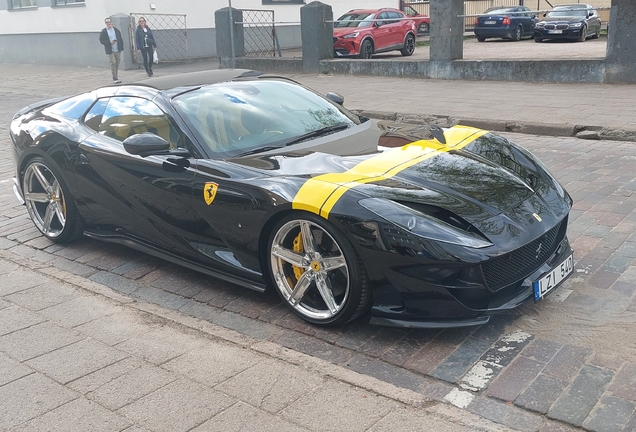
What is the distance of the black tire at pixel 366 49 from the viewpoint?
19.9m

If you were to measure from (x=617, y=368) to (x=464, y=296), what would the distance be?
2.63 ft

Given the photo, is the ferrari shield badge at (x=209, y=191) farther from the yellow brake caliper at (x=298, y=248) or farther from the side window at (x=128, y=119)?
the yellow brake caliper at (x=298, y=248)

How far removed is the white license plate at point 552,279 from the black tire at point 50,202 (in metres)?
3.71

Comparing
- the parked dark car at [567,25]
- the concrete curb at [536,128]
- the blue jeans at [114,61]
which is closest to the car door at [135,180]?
the concrete curb at [536,128]

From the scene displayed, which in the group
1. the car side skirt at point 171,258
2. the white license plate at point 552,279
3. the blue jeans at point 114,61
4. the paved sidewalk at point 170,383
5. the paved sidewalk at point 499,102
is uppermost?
the blue jeans at point 114,61

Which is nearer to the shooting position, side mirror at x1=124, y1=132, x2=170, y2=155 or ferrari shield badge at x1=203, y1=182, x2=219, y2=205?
ferrari shield badge at x1=203, y1=182, x2=219, y2=205

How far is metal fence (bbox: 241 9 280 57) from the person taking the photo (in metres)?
20.4

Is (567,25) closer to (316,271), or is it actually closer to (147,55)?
(147,55)

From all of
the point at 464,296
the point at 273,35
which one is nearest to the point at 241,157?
the point at 464,296

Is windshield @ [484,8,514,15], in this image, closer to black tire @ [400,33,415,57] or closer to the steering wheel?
black tire @ [400,33,415,57]

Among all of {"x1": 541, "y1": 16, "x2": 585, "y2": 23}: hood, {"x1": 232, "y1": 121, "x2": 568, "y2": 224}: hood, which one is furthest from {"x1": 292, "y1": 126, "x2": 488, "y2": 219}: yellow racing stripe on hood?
{"x1": 541, "y1": 16, "x2": 585, "y2": 23}: hood

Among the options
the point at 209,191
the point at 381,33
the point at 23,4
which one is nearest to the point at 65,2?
the point at 23,4

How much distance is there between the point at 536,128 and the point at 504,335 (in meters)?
6.59

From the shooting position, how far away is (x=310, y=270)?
3857mm
